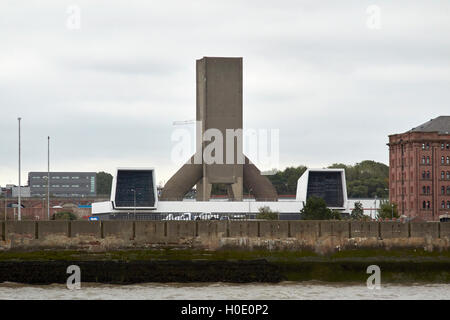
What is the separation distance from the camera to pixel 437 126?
524ft

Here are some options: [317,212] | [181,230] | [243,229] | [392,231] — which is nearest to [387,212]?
[317,212]

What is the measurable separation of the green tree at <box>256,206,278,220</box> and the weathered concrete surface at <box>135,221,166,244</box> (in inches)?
2755

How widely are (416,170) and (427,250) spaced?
9539cm

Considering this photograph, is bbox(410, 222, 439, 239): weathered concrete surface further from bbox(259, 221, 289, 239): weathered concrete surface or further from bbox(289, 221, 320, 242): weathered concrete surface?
bbox(259, 221, 289, 239): weathered concrete surface

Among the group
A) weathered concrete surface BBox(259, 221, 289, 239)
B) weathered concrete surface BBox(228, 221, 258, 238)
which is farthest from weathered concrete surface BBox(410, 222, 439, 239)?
weathered concrete surface BBox(228, 221, 258, 238)

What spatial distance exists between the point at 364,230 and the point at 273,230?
616 cm

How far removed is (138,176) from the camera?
142 metres

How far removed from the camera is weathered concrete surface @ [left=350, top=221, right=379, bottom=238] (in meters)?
61.9

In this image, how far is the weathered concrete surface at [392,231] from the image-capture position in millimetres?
62250

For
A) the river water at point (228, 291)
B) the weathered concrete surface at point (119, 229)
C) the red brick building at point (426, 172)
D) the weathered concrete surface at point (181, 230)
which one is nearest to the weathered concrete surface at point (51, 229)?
the weathered concrete surface at point (119, 229)

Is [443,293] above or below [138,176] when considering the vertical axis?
below
